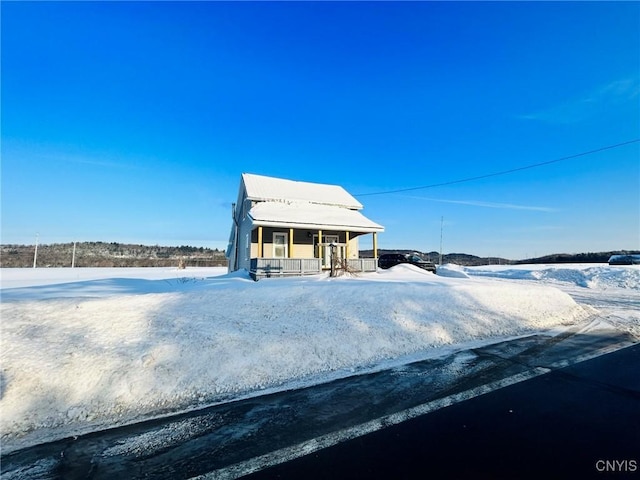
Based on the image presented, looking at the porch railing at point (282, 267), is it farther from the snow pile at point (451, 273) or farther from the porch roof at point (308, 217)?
the snow pile at point (451, 273)

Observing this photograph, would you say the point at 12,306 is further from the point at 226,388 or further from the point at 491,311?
the point at 491,311

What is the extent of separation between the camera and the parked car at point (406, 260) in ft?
82.8

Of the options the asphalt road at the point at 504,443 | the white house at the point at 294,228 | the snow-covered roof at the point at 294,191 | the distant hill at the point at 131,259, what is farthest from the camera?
the distant hill at the point at 131,259

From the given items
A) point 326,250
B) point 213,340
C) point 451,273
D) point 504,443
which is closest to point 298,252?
point 326,250

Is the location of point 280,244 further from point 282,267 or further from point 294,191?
point 294,191

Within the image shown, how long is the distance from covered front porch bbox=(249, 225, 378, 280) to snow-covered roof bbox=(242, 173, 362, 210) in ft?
9.42

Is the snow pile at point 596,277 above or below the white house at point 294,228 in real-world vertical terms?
below

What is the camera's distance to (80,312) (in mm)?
6148

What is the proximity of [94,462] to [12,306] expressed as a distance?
18.0 ft

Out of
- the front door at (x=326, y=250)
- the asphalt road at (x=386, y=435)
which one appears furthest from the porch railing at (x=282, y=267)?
the asphalt road at (x=386, y=435)

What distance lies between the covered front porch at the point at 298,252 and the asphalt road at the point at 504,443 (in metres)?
10.9

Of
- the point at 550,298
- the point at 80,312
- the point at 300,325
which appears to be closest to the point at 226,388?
the point at 300,325

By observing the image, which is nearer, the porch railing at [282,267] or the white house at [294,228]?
the porch railing at [282,267]

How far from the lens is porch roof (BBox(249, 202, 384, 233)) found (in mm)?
16516
